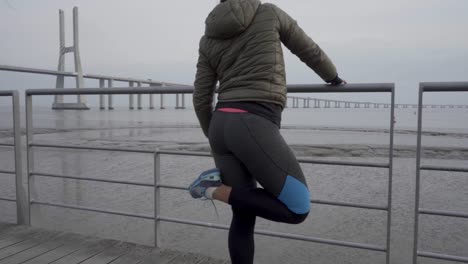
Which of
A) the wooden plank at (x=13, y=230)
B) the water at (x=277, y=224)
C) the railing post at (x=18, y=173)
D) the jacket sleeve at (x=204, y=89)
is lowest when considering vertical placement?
the water at (x=277, y=224)

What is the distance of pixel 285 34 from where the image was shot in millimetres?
1589

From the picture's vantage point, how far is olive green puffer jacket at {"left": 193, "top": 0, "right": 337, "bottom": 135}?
1509mm

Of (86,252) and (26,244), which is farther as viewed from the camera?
(26,244)

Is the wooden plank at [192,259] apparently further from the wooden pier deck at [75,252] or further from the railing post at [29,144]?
the railing post at [29,144]

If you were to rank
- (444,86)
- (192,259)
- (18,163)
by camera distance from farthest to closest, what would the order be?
(18,163) → (192,259) → (444,86)

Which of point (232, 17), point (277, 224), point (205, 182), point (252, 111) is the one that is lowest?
point (277, 224)

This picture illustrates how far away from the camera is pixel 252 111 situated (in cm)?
154

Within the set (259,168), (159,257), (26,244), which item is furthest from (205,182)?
(26,244)

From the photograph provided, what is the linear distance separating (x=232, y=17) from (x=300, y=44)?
0.30 meters

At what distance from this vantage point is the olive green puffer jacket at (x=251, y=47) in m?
1.51

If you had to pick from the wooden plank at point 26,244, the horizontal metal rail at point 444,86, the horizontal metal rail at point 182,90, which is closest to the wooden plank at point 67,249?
the wooden plank at point 26,244

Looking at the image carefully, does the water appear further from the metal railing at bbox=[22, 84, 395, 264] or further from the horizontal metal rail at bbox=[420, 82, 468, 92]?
the horizontal metal rail at bbox=[420, 82, 468, 92]

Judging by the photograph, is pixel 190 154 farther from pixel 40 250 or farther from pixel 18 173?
pixel 18 173

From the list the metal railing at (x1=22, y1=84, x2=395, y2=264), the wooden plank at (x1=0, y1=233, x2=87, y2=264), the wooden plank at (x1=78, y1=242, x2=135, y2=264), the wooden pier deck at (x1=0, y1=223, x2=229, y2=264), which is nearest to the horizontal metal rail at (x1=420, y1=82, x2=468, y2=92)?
the metal railing at (x1=22, y1=84, x2=395, y2=264)
